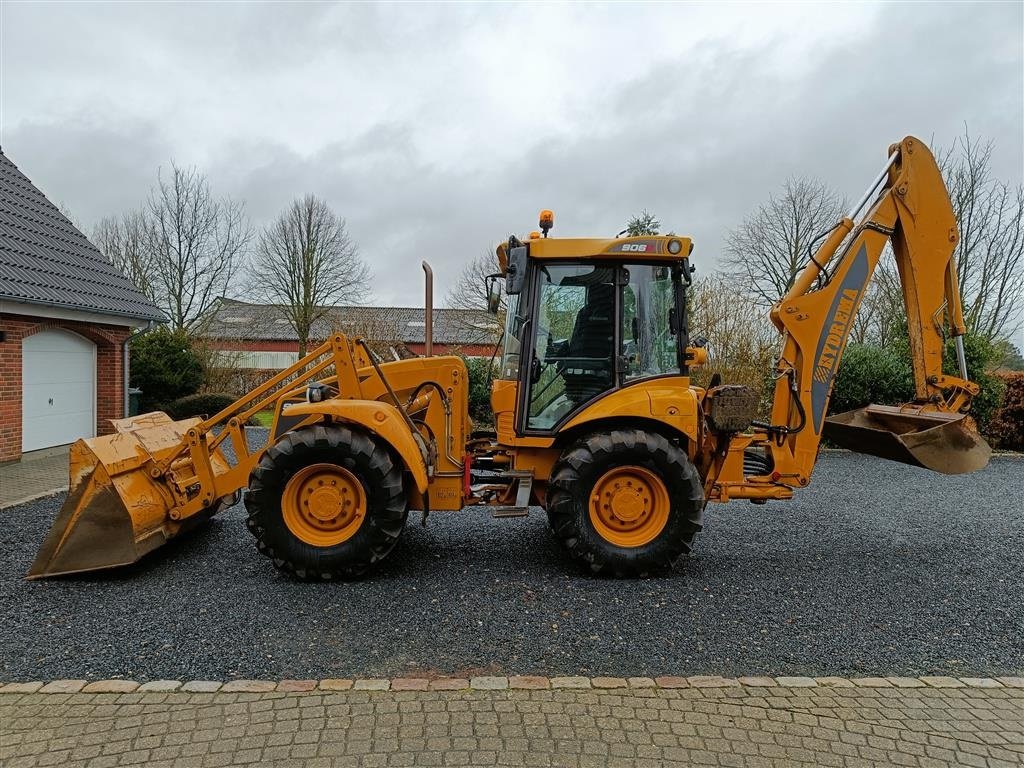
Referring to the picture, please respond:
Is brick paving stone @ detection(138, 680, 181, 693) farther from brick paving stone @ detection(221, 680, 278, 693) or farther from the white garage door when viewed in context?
the white garage door

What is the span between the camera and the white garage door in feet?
32.3

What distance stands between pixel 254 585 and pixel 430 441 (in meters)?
1.58

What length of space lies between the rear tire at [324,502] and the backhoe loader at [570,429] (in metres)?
0.01

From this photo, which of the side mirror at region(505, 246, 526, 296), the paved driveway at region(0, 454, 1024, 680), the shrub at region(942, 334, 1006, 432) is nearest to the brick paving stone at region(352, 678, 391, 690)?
the paved driveway at region(0, 454, 1024, 680)

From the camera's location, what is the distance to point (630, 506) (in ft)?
15.8

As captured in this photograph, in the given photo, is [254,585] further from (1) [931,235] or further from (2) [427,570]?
(1) [931,235]

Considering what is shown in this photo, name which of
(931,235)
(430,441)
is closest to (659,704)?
(430,441)

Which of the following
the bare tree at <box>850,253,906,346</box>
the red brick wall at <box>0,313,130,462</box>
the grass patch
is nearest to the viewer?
the grass patch

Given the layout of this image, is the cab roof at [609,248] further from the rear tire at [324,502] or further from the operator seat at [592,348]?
the rear tire at [324,502]

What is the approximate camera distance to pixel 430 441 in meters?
5.13

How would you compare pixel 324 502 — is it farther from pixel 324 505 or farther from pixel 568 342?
pixel 568 342

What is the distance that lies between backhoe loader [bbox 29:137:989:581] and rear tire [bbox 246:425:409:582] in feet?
0.05

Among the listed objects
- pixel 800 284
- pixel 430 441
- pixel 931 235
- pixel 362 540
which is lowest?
pixel 362 540

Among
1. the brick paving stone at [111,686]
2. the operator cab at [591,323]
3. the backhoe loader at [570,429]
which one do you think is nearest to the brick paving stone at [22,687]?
the brick paving stone at [111,686]
